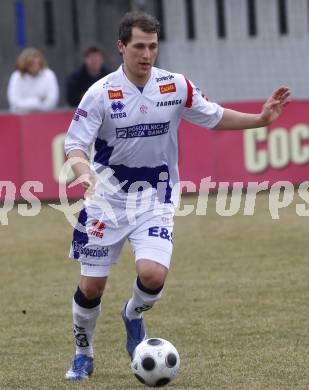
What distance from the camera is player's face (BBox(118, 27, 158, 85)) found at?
7449 mm

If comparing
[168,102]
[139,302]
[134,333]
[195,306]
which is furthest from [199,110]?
[195,306]

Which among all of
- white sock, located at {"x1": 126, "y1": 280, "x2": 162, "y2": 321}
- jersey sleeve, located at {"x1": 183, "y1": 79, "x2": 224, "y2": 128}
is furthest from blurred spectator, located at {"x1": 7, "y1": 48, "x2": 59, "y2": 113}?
white sock, located at {"x1": 126, "y1": 280, "x2": 162, "y2": 321}

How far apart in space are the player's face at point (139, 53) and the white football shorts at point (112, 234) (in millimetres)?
849

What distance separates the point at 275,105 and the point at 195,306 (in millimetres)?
2832

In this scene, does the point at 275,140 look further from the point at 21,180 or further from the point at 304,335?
the point at 304,335

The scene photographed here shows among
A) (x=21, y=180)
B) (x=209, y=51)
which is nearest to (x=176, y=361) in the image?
(x=21, y=180)

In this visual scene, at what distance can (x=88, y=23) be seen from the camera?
2300cm

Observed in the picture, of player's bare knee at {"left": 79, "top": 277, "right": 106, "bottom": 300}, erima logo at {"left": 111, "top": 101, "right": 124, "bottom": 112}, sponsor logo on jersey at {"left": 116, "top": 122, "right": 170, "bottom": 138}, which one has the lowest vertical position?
player's bare knee at {"left": 79, "top": 277, "right": 106, "bottom": 300}

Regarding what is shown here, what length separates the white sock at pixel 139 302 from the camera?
762 cm

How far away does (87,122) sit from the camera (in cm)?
750

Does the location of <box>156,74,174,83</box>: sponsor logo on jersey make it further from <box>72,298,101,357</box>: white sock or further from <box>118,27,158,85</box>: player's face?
<box>72,298,101,357</box>: white sock

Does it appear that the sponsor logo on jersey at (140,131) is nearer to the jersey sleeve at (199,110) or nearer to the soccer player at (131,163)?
the soccer player at (131,163)

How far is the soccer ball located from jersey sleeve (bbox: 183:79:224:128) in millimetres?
1554

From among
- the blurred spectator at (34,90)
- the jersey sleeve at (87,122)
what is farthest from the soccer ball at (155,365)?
the blurred spectator at (34,90)
